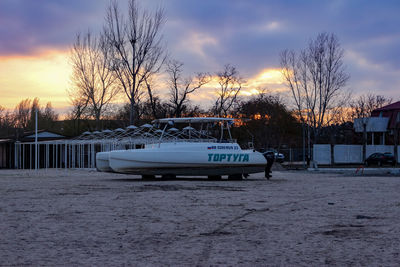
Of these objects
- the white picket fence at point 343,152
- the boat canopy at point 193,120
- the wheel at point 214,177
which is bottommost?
the wheel at point 214,177

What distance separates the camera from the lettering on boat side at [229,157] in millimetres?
21709

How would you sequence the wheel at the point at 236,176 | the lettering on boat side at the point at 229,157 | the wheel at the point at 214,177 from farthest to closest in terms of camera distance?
the wheel at the point at 214,177, the wheel at the point at 236,176, the lettering on boat side at the point at 229,157

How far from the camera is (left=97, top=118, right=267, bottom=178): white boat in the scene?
70.1 feet

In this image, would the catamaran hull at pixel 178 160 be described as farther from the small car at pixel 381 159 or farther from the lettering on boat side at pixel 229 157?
the small car at pixel 381 159

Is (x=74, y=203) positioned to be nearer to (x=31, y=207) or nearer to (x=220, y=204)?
(x=31, y=207)

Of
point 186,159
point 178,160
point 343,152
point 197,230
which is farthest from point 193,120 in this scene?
point 343,152

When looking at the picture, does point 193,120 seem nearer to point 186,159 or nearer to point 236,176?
point 186,159

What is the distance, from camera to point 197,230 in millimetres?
8758

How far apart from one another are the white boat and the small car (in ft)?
100

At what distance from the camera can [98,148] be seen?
49125mm

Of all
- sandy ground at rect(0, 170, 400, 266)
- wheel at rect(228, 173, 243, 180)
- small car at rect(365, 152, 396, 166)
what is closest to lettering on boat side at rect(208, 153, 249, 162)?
wheel at rect(228, 173, 243, 180)

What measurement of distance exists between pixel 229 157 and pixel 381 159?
1256 inches

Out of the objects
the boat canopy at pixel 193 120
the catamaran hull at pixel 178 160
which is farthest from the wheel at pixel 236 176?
the boat canopy at pixel 193 120

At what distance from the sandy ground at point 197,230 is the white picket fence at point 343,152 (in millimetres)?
36016
